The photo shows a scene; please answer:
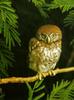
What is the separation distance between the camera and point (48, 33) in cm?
127

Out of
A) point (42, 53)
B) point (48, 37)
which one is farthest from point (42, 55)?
point (48, 37)

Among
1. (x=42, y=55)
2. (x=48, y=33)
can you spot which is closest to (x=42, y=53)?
(x=42, y=55)

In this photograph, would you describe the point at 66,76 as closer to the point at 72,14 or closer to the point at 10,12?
the point at 72,14

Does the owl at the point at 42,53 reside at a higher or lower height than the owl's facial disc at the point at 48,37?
lower

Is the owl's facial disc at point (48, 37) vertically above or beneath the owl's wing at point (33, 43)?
above

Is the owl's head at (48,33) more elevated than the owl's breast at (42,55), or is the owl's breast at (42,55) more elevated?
the owl's head at (48,33)

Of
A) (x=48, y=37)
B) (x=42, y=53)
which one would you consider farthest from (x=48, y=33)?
(x=42, y=53)

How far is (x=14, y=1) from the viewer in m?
1.44

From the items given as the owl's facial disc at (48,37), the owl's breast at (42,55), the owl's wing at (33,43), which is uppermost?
the owl's facial disc at (48,37)

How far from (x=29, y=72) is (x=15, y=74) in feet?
0.42

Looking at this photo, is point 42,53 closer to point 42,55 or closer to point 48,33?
point 42,55

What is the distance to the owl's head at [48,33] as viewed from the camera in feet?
4.14

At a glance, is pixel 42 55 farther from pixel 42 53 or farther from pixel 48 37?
pixel 48 37

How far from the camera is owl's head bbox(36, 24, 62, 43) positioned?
4.14ft
